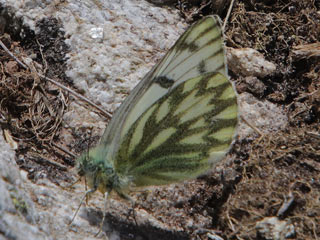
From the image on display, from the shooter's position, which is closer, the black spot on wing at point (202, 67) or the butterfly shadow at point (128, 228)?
the butterfly shadow at point (128, 228)

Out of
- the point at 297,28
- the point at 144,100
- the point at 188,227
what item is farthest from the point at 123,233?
the point at 297,28

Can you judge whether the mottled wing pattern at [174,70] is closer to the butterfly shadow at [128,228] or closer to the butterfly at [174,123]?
the butterfly at [174,123]

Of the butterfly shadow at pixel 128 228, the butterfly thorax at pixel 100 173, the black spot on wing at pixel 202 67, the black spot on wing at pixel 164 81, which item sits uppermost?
the black spot on wing at pixel 202 67

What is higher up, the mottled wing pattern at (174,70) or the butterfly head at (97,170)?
the mottled wing pattern at (174,70)

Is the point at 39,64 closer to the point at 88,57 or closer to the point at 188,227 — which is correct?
the point at 88,57

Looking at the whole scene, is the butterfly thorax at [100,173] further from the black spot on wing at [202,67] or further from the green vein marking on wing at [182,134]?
the black spot on wing at [202,67]

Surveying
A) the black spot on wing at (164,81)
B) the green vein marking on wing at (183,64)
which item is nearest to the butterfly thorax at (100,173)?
the green vein marking on wing at (183,64)

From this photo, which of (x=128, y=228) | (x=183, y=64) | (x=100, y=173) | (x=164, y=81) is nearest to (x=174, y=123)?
(x=164, y=81)

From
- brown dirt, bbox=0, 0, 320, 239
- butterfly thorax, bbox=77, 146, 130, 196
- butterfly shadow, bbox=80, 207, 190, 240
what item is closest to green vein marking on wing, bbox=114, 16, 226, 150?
butterfly thorax, bbox=77, 146, 130, 196

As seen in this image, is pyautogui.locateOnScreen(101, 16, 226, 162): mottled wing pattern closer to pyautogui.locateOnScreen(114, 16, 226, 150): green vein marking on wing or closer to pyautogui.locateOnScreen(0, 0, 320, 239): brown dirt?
pyautogui.locateOnScreen(114, 16, 226, 150): green vein marking on wing
